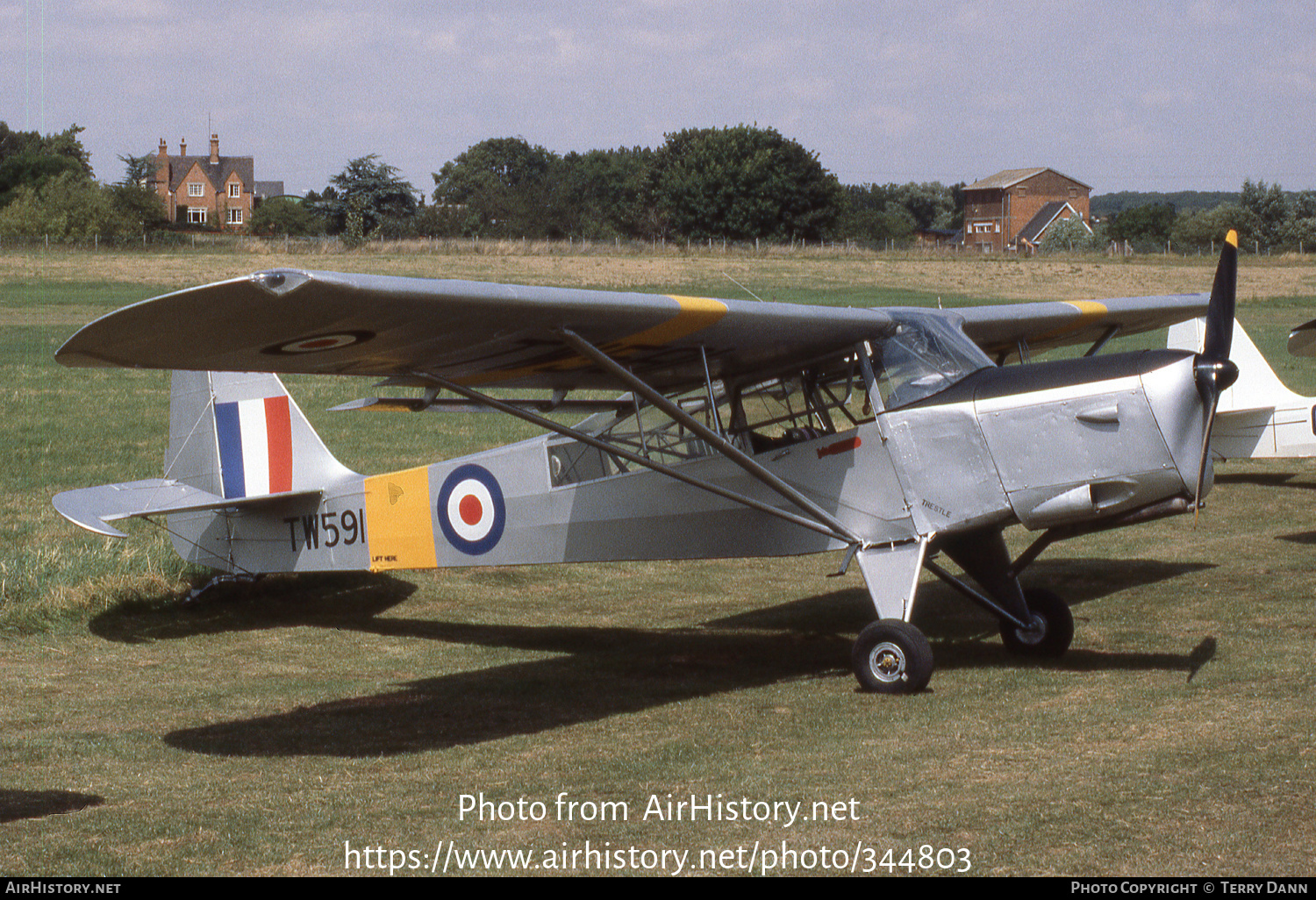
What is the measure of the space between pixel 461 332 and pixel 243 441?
4.44 m

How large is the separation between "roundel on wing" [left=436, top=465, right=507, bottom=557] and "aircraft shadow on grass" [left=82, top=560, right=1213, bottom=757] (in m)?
0.93

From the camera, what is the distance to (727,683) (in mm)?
8109

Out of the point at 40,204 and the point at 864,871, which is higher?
the point at 40,204

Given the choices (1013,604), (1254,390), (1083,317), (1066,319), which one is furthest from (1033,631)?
(1254,390)

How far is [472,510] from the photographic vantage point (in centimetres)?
893

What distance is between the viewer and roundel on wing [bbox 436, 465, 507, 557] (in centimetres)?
888

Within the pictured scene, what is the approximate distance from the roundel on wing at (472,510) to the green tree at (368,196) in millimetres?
68875

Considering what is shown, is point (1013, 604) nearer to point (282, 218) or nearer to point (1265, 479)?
point (1265, 479)

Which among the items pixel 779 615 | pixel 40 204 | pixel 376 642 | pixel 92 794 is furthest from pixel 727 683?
pixel 40 204

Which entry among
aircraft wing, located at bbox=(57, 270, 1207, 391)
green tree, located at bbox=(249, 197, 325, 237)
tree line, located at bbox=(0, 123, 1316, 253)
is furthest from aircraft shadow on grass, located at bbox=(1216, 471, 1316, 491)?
green tree, located at bbox=(249, 197, 325, 237)

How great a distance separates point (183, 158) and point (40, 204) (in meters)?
58.3

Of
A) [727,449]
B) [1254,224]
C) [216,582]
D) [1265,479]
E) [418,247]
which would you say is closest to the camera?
[727,449]

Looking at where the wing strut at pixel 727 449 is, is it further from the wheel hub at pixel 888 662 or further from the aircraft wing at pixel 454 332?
the wheel hub at pixel 888 662

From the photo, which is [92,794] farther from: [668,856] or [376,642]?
[376,642]
